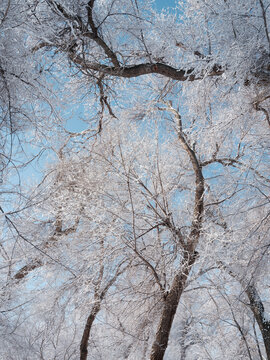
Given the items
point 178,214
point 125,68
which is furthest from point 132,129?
point 125,68

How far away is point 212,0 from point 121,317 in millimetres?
3875

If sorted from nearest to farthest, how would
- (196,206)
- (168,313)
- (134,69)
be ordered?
(134,69), (168,313), (196,206)

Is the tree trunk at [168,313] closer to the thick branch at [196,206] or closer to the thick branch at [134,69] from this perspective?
the thick branch at [196,206]

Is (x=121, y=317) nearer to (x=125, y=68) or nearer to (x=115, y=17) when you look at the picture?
(x=125, y=68)

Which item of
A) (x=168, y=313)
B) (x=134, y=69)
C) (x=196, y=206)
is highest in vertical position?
(x=134, y=69)

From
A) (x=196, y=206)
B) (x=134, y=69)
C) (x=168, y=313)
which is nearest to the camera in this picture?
(x=134, y=69)

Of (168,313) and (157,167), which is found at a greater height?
(157,167)

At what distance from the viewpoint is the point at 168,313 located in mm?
3713

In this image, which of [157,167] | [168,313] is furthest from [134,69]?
[168,313]

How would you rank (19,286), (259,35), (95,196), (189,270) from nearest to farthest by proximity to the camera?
1. (259,35)
2. (189,270)
3. (95,196)
4. (19,286)

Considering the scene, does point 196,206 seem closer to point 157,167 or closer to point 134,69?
point 157,167

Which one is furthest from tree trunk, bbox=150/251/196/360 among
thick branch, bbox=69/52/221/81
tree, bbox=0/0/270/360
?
thick branch, bbox=69/52/221/81

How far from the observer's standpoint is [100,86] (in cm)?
420

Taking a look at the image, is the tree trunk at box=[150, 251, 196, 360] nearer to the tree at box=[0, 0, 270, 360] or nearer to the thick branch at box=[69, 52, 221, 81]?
the tree at box=[0, 0, 270, 360]
